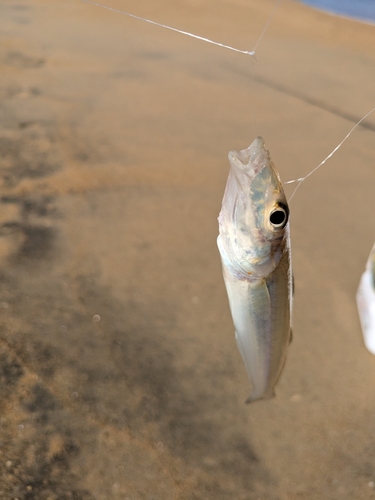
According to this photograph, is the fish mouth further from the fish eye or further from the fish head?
Answer: the fish eye

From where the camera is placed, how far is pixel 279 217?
1.59m

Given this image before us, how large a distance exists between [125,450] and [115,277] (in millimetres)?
1405

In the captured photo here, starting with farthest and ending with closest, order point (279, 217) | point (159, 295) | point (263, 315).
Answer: point (159, 295) < point (263, 315) < point (279, 217)

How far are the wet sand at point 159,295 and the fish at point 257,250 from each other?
1.00m

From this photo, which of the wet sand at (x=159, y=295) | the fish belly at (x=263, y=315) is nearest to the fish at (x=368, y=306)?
the wet sand at (x=159, y=295)

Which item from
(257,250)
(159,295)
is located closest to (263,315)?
(257,250)

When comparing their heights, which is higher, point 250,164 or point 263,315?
point 250,164

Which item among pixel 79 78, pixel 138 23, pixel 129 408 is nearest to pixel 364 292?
pixel 129 408

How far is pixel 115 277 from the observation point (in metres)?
3.47

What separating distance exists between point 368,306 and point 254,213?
1993 mm

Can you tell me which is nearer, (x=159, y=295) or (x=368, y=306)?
(x=368, y=306)

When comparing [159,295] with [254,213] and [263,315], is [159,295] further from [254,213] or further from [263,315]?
[254,213]

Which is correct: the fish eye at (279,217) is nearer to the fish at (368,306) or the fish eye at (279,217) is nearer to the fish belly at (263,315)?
A: the fish belly at (263,315)

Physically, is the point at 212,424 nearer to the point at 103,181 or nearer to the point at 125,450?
the point at 125,450
